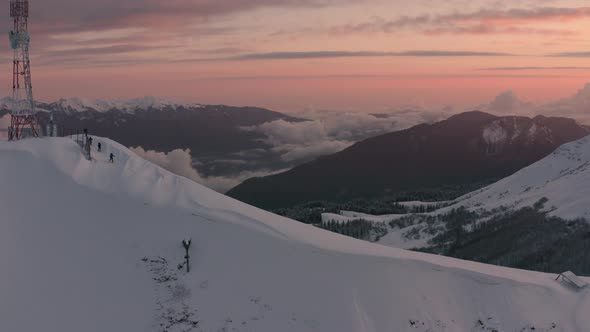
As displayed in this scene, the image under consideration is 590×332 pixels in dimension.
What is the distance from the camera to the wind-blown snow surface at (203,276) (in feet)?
124

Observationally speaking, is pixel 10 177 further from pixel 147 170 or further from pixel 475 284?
pixel 475 284

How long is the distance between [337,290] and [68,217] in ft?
89.2

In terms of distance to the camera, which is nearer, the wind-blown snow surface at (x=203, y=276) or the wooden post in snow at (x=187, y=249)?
the wind-blown snow surface at (x=203, y=276)

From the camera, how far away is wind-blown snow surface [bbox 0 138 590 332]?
37.8 m

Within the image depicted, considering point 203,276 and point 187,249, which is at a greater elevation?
point 187,249

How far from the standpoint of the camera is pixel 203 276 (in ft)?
135

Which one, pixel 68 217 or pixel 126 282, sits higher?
pixel 68 217

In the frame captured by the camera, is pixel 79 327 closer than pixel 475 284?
Yes

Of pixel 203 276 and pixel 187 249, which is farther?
pixel 187 249

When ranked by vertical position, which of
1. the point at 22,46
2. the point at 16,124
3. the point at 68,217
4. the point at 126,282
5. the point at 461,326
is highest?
the point at 22,46

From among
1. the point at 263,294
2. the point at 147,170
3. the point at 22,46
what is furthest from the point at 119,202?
the point at 22,46

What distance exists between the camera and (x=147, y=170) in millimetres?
58594

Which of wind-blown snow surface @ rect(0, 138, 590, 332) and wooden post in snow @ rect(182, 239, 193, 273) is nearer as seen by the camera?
wind-blown snow surface @ rect(0, 138, 590, 332)

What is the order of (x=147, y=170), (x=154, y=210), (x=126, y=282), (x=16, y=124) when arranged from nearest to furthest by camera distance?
(x=126, y=282) → (x=154, y=210) → (x=147, y=170) → (x=16, y=124)
